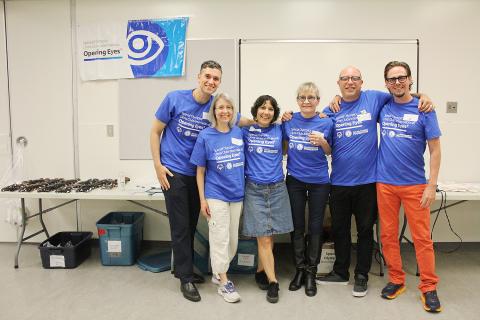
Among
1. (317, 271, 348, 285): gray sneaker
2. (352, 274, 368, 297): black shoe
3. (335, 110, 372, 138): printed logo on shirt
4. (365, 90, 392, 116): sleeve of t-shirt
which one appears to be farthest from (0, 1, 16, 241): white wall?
(365, 90, 392, 116): sleeve of t-shirt

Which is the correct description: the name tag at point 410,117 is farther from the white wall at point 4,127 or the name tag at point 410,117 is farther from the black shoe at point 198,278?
the white wall at point 4,127

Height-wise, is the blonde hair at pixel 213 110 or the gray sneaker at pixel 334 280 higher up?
the blonde hair at pixel 213 110

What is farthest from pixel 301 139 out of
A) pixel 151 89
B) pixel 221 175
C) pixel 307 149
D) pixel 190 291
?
pixel 151 89

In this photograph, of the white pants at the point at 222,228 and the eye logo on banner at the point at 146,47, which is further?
the eye logo on banner at the point at 146,47

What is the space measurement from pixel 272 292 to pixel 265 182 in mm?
771

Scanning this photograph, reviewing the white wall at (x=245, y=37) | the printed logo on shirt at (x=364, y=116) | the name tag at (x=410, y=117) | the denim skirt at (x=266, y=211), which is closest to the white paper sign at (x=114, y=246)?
the white wall at (x=245, y=37)

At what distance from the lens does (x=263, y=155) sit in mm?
2148

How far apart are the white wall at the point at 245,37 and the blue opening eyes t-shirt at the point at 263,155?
1.35 meters

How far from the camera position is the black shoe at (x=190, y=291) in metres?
2.19

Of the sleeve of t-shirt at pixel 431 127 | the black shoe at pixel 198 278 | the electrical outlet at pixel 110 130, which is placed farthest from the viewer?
the electrical outlet at pixel 110 130

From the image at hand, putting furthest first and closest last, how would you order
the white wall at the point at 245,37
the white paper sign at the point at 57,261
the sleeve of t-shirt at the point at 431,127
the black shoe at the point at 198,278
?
the white wall at the point at 245,37 < the white paper sign at the point at 57,261 < the black shoe at the point at 198,278 < the sleeve of t-shirt at the point at 431,127

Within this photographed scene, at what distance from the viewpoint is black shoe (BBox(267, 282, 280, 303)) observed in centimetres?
216

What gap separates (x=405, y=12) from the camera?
2979mm

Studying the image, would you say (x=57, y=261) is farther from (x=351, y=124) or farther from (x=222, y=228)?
(x=351, y=124)
